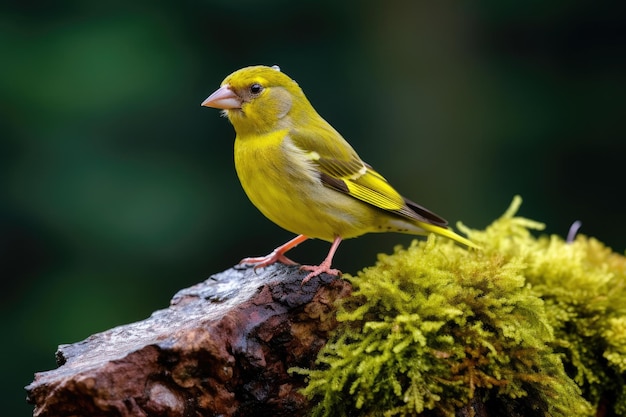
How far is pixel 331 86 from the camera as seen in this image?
6289 mm

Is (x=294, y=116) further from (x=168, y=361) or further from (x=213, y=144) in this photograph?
(x=213, y=144)

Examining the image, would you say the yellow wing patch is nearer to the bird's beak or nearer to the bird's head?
the bird's head

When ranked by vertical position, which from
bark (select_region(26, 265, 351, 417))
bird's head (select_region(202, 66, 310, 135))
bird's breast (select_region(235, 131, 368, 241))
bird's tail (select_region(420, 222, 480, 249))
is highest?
bird's head (select_region(202, 66, 310, 135))

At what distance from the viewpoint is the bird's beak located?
336 cm

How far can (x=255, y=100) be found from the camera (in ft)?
11.3

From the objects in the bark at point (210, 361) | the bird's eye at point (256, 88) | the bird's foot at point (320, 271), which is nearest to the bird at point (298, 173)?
the bird's eye at point (256, 88)

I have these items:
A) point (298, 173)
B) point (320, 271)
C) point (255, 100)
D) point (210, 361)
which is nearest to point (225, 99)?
point (255, 100)

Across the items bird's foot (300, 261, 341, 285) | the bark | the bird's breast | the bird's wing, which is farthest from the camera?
the bird's wing

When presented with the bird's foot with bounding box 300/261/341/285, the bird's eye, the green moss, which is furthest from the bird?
the green moss

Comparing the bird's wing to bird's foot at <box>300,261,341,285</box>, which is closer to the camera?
bird's foot at <box>300,261,341,285</box>

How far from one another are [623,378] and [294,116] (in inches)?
75.7

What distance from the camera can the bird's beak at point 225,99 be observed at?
3.36 metres

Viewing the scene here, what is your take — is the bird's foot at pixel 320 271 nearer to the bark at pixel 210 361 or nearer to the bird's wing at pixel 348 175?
the bark at pixel 210 361

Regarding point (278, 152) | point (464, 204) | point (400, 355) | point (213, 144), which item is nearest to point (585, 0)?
point (464, 204)
